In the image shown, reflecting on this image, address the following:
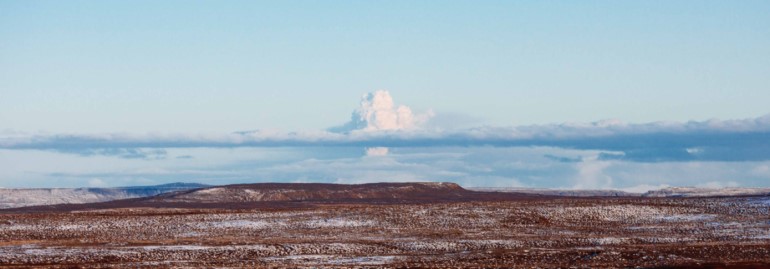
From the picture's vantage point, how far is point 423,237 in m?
74.3

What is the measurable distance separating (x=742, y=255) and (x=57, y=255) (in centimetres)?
3728

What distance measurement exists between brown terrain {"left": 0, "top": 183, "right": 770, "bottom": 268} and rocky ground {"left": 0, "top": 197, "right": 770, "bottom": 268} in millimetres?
84

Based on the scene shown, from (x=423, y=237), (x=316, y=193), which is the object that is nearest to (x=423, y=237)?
(x=423, y=237)

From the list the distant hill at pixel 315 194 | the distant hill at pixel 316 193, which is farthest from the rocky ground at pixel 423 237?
the distant hill at pixel 316 193

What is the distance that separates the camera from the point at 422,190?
167125mm

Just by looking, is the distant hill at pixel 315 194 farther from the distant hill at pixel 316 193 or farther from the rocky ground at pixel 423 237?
the rocky ground at pixel 423 237

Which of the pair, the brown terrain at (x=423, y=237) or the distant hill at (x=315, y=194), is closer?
the brown terrain at (x=423, y=237)

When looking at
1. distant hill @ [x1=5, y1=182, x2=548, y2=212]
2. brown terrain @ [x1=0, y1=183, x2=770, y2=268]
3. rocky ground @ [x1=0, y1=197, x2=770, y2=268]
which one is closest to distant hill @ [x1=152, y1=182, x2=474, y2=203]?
distant hill @ [x1=5, y1=182, x2=548, y2=212]

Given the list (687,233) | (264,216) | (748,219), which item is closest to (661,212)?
(748,219)

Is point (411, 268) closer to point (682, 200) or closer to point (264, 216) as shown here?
point (264, 216)

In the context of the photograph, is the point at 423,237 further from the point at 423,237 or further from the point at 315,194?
the point at 315,194

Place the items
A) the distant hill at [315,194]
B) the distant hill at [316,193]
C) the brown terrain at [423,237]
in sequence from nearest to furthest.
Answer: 1. the brown terrain at [423,237]
2. the distant hill at [315,194]
3. the distant hill at [316,193]

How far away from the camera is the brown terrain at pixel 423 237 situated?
56.9 m

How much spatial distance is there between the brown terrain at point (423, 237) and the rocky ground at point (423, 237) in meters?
0.08
